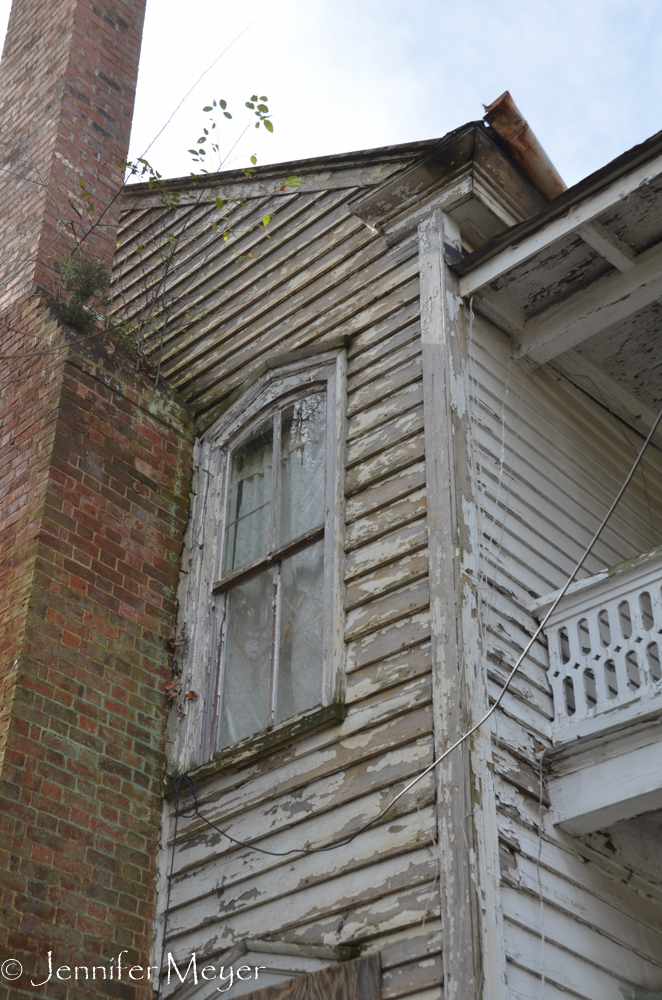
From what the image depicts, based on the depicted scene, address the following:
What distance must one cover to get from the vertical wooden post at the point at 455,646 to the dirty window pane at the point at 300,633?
3.08 feet

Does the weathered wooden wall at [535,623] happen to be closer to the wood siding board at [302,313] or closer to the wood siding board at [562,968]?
the wood siding board at [562,968]

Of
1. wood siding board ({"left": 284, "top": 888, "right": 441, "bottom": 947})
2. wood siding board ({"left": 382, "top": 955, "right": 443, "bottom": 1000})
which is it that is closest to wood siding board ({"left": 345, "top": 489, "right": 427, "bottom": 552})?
wood siding board ({"left": 284, "top": 888, "right": 441, "bottom": 947})

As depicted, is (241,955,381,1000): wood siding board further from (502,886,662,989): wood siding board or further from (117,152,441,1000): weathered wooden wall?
(502,886,662,989): wood siding board

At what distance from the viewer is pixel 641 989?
5066 millimetres

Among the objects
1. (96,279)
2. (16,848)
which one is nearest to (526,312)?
(96,279)

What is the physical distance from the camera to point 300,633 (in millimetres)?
6172

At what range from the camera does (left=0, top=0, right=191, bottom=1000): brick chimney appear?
212 inches

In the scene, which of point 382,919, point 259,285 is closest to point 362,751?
point 382,919

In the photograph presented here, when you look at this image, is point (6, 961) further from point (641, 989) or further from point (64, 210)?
point (64, 210)

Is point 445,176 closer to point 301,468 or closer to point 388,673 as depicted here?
point 301,468

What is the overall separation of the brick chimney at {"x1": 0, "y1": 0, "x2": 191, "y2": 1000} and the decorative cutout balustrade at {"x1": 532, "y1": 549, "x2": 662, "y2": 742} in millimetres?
2314

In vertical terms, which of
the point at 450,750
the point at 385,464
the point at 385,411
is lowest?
the point at 450,750

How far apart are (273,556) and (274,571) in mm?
92

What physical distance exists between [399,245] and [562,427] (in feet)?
5.00
